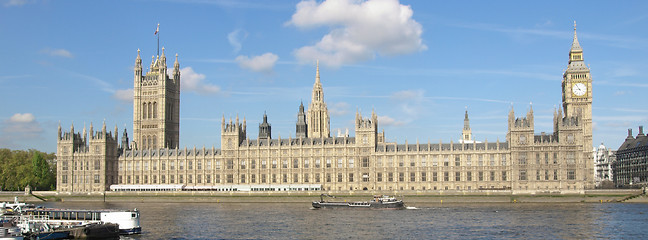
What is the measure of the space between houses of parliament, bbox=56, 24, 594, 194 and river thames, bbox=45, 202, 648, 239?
2753cm

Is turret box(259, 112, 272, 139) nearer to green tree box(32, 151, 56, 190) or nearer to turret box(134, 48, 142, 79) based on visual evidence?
turret box(134, 48, 142, 79)

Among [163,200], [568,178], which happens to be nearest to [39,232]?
[163,200]

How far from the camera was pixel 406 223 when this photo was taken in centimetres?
9038

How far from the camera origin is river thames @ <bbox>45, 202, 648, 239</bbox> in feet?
253

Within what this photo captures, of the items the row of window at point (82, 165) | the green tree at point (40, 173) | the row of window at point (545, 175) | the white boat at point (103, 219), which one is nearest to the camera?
the white boat at point (103, 219)

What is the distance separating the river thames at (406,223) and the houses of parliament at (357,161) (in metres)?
27.5

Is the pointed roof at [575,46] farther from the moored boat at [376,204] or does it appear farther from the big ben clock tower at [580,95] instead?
the moored boat at [376,204]

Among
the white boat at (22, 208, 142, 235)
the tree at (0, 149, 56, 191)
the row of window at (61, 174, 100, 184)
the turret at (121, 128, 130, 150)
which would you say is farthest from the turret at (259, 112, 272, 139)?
the white boat at (22, 208, 142, 235)

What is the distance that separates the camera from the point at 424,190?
145 m

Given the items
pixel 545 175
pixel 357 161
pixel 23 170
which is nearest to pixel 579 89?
pixel 545 175

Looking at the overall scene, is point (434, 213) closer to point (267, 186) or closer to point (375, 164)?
point (375, 164)

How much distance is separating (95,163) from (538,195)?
99296mm

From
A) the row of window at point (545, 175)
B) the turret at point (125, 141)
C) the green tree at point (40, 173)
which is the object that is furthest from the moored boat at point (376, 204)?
the green tree at point (40, 173)

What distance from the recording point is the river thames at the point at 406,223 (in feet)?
253
